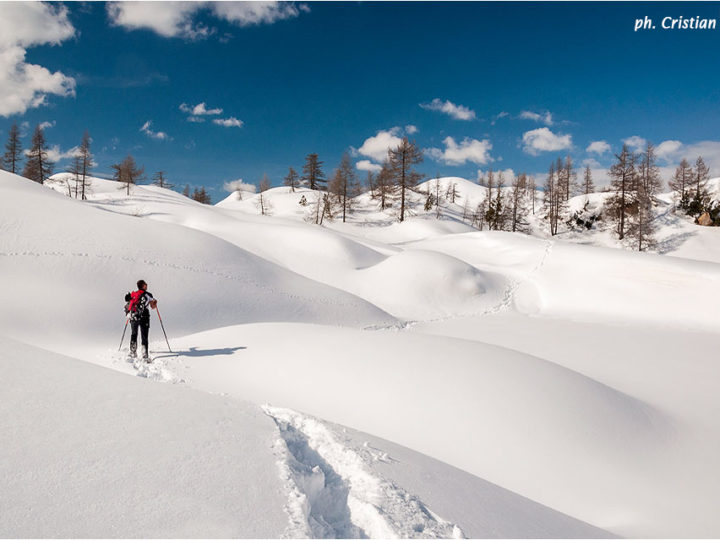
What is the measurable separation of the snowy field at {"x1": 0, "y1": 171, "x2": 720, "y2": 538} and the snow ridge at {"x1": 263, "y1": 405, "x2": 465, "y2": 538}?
0.02 m

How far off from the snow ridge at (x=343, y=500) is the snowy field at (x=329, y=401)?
2 cm

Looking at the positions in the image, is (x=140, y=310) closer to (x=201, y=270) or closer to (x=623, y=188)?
(x=201, y=270)

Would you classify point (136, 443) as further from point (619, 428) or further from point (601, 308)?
point (601, 308)

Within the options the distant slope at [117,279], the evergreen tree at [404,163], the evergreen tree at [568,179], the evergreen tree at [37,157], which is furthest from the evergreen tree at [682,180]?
the evergreen tree at [37,157]

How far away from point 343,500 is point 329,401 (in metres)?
3.76

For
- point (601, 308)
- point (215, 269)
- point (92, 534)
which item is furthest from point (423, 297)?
point (92, 534)

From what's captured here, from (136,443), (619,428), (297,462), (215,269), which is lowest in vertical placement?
(619,428)

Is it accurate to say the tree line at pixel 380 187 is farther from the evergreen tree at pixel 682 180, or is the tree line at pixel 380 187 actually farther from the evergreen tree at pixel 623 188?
the evergreen tree at pixel 682 180

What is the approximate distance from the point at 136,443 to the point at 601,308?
2126cm

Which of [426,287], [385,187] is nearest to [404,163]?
[385,187]

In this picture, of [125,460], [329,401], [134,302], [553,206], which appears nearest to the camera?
[125,460]

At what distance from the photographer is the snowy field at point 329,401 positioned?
2898 millimetres

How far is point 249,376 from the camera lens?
8125 millimetres

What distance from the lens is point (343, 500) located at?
10.8 ft
